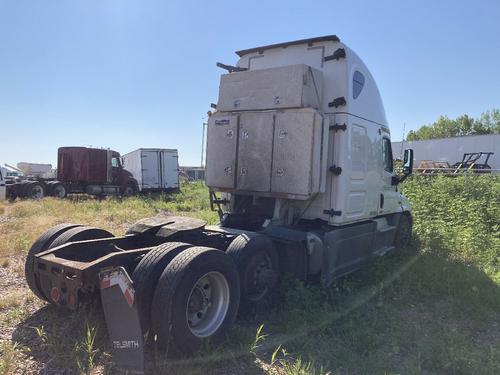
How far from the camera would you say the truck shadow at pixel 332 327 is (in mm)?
3660

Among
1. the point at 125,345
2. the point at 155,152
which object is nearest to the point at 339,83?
the point at 125,345

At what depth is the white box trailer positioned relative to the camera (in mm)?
26328

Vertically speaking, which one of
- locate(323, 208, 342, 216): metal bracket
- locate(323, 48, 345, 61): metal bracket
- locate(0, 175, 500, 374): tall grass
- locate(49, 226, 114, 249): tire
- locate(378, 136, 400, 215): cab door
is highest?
locate(323, 48, 345, 61): metal bracket

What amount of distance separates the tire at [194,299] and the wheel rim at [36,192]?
20105 mm

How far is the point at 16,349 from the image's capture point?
3758 millimetres

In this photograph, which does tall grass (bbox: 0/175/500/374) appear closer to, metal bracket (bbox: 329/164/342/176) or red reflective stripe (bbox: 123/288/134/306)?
red reflective stripe (bbox: 123/288/134/306)

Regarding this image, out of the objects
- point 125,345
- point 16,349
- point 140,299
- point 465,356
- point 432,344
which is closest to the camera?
point 125,345

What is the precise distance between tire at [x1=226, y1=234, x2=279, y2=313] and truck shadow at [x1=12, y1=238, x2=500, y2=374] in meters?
0.22

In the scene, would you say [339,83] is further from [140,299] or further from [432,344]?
[140,299]

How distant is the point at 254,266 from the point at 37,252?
2.51 m

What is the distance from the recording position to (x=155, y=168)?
1055 inches

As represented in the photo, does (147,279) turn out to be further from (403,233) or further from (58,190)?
(58,190)

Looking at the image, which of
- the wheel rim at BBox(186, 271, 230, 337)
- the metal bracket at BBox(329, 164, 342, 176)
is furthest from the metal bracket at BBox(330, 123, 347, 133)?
the wheel rim at BBox(186, 271, 230, 337)

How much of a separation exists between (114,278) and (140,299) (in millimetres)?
343
